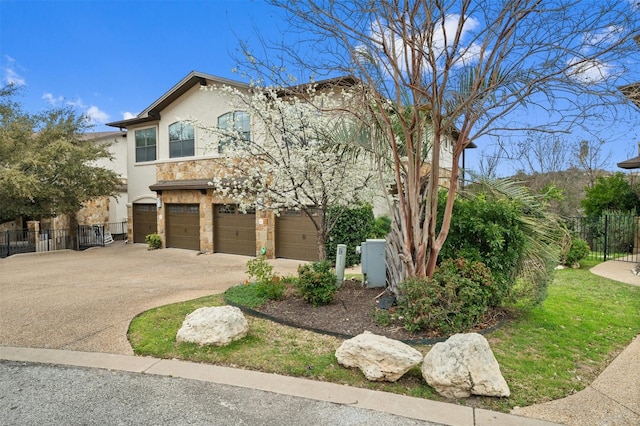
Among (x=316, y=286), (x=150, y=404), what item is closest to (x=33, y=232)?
(x=316, y=286)

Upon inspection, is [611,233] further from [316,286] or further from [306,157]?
[316,286]

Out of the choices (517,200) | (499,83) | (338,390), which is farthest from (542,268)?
(338,390)

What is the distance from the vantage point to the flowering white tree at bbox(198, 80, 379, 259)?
7.64 meters

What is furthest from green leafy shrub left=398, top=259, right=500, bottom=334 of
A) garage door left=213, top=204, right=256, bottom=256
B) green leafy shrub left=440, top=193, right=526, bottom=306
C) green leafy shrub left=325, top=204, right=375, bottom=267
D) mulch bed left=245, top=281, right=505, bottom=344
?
garage door left=213, top=204, right=256, bottom=256

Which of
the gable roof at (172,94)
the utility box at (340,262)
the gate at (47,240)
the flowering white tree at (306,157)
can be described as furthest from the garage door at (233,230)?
the gate at (47,240)

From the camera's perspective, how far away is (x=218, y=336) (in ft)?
15.8

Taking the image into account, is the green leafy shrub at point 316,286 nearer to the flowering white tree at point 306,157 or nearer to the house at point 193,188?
the flowering white tree at point 306,157

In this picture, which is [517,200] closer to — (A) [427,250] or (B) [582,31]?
(A) [427,250]

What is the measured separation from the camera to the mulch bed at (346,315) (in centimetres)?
512

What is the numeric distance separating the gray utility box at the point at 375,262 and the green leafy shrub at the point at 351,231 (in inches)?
169

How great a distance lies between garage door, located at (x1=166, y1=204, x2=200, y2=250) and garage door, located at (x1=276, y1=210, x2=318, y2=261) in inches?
177

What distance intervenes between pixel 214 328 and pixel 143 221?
16168 mm

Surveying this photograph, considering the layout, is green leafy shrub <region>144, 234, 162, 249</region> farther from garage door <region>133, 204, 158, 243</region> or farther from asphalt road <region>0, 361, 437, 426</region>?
asphalt road <region>0, 361, 437, 426</region>

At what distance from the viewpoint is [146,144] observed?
1839 cm
